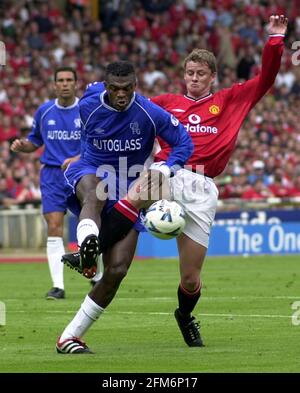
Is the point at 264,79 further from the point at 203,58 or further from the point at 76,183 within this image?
the point at 76,183

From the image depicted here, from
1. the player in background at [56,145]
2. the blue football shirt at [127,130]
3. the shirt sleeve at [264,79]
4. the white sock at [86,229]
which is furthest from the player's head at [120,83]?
the player in background at [56,145]

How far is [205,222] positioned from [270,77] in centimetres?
152

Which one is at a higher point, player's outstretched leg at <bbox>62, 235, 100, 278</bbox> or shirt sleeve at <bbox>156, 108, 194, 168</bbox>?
shirt sleeve at <bbox>156, 108, 194, 168</bbox>

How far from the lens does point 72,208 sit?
11.0 m

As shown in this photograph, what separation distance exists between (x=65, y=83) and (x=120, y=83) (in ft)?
21.2

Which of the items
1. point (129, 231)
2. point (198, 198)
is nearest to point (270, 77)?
A: point (198, 198)

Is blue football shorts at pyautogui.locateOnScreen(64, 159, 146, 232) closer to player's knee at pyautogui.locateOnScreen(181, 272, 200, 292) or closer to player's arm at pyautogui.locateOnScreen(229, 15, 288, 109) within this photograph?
player's knee at pyautogui.locateOnScreen(181, 272, 200, 292)

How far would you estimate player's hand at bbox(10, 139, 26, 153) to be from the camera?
1598cm

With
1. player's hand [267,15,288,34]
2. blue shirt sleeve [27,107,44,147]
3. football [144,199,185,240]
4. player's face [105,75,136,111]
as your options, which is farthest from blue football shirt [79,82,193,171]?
blue shirt sleeve [27,107,44,147]

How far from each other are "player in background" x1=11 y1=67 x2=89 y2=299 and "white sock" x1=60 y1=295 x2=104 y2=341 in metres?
5.90

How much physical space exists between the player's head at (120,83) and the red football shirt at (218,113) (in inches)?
37.3

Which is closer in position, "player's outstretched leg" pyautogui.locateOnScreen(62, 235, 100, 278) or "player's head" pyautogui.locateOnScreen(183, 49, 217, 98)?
"player's outstretched leg" pyautogui.locateOnScreen(62, 235, 100, 278)

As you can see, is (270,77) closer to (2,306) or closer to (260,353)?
(260,353)
